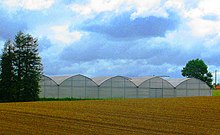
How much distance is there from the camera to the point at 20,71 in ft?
186

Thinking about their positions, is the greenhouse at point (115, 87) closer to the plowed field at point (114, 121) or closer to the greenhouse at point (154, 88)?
the greenhouse at point (154, 88)

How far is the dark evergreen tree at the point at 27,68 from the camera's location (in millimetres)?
54812

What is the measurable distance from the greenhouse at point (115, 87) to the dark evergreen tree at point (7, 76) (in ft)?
12.7

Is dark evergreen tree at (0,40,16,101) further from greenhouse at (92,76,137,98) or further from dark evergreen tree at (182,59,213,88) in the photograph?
dark evergreen tree at (182,59,213,88)

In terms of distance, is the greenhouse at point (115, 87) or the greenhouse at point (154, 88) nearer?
the greenhouse at point (115, 87)

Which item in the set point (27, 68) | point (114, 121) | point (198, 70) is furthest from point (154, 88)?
point (198, 70)

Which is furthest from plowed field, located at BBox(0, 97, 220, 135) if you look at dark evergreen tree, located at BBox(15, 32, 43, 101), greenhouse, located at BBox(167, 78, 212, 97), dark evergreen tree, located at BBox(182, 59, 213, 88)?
dark evergreen tree, located at BBox(182, 59, 213, 88)

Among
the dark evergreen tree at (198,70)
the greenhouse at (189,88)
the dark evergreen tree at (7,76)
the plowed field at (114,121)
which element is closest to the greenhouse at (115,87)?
the greenhouse at (189,88)

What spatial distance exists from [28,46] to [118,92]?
13405 mm

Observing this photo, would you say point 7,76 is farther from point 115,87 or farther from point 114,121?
point 114,121

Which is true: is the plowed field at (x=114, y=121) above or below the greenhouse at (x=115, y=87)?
below

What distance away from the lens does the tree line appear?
5472 centimetres

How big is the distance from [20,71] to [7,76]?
1808 mm

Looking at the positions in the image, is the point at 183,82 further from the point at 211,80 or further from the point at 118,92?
the point at 211,80
